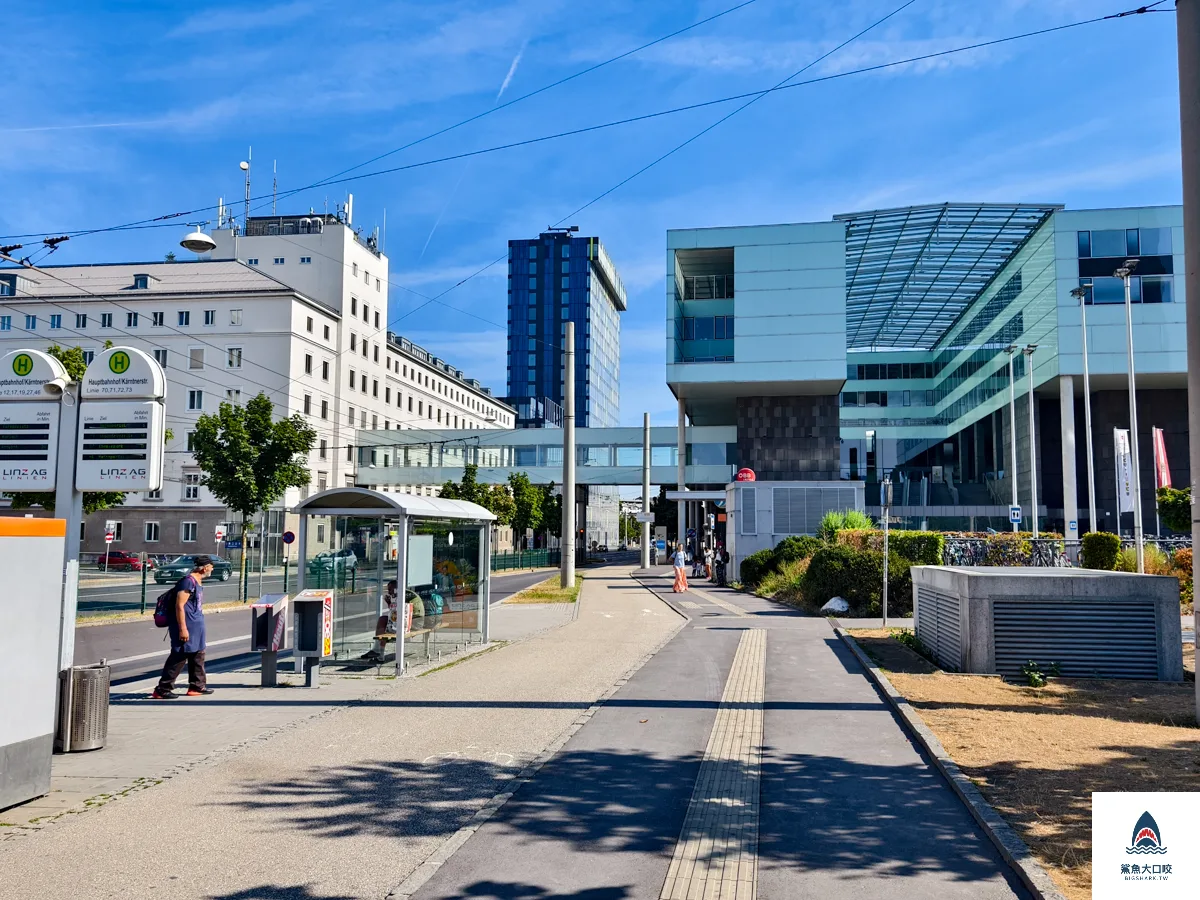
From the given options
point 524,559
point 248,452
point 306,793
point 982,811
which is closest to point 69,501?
point 306,793

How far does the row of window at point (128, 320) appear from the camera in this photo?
59.7m

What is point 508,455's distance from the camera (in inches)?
2857

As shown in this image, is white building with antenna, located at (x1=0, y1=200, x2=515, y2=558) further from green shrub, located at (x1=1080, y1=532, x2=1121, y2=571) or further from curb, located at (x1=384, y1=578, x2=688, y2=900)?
curb, located at (x1=384, y1=578, x2=688, y2=900)

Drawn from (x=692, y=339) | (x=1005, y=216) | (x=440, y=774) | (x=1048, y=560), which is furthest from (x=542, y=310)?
(x=440, y=774)

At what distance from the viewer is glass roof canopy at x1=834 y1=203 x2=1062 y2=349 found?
1716 inches

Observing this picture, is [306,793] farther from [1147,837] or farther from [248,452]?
[248,452]

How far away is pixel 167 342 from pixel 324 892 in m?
61.4

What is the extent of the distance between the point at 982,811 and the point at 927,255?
155 ft

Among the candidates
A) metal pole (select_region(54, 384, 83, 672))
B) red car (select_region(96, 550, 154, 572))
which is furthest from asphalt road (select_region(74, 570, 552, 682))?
A: red car (select_region(96, 550, 154, 572))

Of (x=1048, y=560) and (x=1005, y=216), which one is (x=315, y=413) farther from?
(x=1048, y=560)

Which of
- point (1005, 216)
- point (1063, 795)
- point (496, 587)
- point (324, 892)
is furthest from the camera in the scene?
point (1005, 216)

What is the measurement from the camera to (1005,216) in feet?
145

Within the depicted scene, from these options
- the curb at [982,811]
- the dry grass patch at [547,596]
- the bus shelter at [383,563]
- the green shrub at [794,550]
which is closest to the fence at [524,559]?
the dry grass patch at [547,596]

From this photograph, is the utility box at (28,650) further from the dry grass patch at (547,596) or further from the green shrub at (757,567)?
the green shrub at (757,567)
